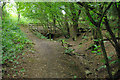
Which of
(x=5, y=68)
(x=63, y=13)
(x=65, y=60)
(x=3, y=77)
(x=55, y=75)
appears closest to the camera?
(x=3, y=77)

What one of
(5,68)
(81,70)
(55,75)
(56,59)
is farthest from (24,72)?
(81,70)

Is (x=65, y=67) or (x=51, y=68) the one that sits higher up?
(x=51, y=68)

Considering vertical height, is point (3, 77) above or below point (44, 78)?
above

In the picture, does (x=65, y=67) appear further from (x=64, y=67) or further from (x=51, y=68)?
(x=51, y=68)

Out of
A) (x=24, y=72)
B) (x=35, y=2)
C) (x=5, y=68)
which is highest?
(x=35, y=2)

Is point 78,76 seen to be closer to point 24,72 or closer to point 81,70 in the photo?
point 81,70

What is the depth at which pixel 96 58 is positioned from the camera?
7.96 m

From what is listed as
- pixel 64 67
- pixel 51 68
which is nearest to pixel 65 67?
pixel 64 67

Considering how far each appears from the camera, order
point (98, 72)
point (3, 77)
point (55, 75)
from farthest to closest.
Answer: point (98, 72) < point (55, 75) < point (3, 77)

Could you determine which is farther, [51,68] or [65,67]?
[65,67]

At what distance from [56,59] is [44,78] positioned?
2416 mm

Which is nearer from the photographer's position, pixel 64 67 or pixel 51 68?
pixel 51 68

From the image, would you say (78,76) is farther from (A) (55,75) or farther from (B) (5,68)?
(B) (5,68)

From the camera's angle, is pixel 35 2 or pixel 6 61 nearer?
pixel 6 61
